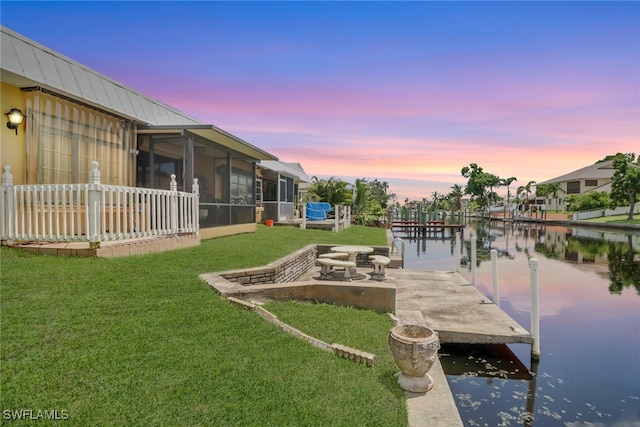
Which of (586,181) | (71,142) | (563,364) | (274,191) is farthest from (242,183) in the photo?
(586,181)

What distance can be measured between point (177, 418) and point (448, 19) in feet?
37.9

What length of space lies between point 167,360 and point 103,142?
26.4 feet

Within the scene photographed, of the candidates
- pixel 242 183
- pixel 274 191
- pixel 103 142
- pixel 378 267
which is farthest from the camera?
pixel 274 191

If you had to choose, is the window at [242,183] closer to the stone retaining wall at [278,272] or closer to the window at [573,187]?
the stone retaining wall at [278,272]

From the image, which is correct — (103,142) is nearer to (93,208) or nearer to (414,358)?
(93,208)

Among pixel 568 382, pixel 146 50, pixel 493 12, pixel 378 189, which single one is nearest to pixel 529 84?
pixel 493 12

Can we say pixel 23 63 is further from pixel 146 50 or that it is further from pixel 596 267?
pixel 596 267

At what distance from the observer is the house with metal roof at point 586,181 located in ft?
211

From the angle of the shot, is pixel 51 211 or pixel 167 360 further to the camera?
pixel 51 211

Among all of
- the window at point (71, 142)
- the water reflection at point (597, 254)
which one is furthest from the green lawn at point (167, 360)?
the water reflection at point (597, 254)

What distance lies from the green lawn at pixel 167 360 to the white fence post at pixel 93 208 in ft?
3.59

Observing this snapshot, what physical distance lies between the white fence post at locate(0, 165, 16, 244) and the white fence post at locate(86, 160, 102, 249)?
1.50 meters

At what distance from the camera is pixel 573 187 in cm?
6950

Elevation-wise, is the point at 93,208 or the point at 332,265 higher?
the point at 93,208
